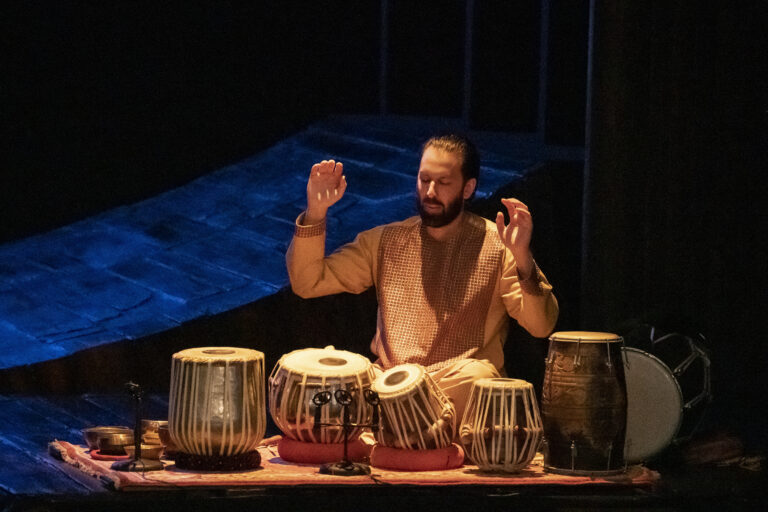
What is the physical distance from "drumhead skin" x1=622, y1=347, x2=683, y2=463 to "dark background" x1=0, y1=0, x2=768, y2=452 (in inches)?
12.1

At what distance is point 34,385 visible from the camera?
18.8 feet

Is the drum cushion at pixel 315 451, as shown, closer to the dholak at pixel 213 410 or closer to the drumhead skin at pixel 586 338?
the dholak at pixel 213 410

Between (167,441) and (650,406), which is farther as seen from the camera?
(650,406)

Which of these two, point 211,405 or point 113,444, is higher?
point 211,405

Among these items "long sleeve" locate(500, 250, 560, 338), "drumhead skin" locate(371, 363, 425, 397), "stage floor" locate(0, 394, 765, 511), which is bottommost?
"stage floor" locate(0, 394, 765, 511)

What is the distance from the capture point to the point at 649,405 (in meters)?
4.53

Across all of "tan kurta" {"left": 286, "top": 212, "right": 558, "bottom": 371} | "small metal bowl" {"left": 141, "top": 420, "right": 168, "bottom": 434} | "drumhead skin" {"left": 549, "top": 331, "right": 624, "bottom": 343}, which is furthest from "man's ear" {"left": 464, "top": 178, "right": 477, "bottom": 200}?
"small metal bowl" {"left": 141, "top": 420, "right": 168, "bottom": 434}

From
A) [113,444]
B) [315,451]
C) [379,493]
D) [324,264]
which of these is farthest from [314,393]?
[113,444]

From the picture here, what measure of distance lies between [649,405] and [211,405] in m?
1.48

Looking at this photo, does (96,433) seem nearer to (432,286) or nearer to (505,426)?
(432,286)

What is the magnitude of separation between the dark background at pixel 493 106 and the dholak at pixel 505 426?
83 centimetres

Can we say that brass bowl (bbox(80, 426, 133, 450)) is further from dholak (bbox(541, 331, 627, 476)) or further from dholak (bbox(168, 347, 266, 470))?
dholak (bbox(541, 331, 627, 476))

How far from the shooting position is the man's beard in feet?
15.4

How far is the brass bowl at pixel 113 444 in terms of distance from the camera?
4.41 metres
